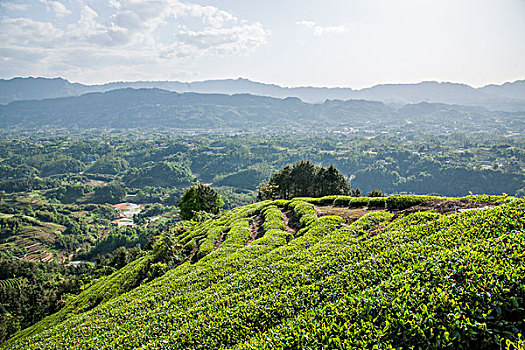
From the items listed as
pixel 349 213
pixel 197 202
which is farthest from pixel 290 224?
pixel 197 202

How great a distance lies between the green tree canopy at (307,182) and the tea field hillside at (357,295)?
35.4 metres

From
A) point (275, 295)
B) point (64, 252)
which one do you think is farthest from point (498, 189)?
point (64, 252)

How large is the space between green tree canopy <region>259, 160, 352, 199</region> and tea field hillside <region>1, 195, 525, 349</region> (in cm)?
3538

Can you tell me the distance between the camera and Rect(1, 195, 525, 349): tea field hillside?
18.8ft

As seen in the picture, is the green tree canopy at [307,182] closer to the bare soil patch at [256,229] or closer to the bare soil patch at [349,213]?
the bare soil patch at [256,229]

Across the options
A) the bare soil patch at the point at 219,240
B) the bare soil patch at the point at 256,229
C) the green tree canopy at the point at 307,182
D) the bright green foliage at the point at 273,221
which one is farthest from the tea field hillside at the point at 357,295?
the green tree canopy at the point at 307,182

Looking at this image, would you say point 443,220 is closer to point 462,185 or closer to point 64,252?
point 64,252

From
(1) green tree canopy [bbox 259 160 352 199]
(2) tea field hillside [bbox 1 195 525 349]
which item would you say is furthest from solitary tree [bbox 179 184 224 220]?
(2) tea field hillside [bbox 1 195 525 349]

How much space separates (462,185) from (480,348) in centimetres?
22122

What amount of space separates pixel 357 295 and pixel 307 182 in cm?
5302

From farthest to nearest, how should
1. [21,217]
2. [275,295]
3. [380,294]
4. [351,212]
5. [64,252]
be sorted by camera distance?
[21,217], [64,252], [351,212], [275,295], [380,294]

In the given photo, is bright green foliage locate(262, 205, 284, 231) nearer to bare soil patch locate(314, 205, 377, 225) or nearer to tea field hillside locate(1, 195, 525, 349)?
bare soil patch locate(314, 205, 377, 225)

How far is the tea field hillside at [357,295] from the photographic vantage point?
5727 mm

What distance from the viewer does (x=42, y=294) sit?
5606 centimetres
